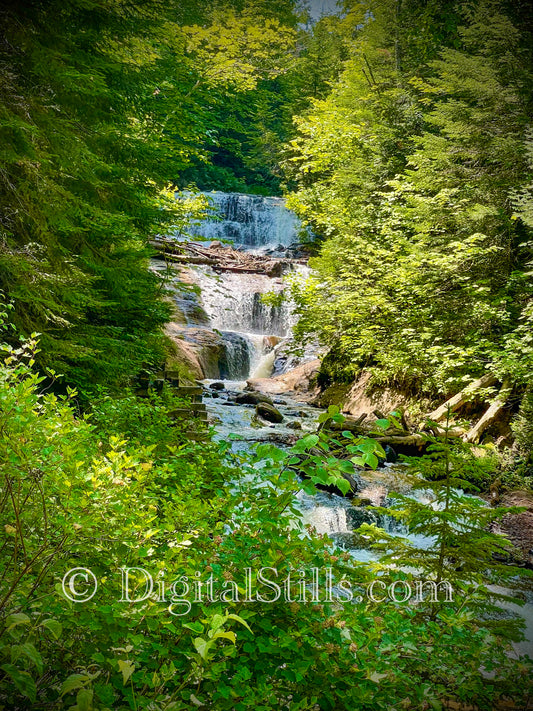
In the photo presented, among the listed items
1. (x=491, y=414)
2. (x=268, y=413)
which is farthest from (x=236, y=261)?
(x=491, y=414)

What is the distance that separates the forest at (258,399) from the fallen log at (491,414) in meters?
0.06

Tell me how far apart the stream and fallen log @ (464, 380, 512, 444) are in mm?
1330

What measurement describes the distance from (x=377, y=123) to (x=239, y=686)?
14687mm

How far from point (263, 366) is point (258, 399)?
5862mm

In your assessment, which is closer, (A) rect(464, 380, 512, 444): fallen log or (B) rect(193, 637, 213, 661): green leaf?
(B) rect(193, 637, 213, 661): green leaf

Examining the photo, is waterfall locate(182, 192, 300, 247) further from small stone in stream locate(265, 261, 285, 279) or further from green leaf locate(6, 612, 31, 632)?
green leaf locate(6, 612, 31, 632)

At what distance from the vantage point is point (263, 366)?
682 inches

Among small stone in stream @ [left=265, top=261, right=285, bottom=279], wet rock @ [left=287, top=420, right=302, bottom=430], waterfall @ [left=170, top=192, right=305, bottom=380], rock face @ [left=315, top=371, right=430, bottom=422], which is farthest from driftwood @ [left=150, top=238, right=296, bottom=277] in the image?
wet rock @ [left=287, top=420, right=302, bottom=430]

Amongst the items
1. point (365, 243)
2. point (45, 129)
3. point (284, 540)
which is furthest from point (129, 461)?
point (365, 243)


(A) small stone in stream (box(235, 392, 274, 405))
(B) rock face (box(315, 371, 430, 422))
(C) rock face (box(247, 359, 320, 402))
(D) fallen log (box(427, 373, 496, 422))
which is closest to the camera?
(D) fallen log (box(427, 373, 496, 422))

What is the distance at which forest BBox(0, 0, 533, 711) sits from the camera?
1.58 meters

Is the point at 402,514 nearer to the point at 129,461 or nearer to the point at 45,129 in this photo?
the point at 129,461

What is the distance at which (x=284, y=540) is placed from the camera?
5.96 feet

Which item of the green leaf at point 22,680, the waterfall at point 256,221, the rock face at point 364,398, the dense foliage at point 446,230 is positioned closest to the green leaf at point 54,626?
the green leaf at point 22,680
